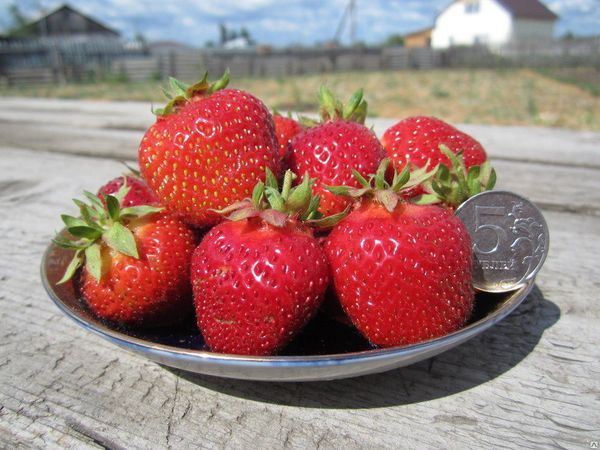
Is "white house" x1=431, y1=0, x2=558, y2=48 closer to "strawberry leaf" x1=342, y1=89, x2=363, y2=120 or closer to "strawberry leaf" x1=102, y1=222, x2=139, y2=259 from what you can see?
"strawberry leaf" x1=342, y1=89, x2=363, y2=120

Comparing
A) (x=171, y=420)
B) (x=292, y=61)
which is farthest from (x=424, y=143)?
(x=292, y=61)

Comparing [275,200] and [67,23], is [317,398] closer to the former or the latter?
[275,200]

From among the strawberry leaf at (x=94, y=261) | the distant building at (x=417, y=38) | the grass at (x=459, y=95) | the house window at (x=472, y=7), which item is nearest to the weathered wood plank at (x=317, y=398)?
the strawberry leaf at (x=94, y=261)

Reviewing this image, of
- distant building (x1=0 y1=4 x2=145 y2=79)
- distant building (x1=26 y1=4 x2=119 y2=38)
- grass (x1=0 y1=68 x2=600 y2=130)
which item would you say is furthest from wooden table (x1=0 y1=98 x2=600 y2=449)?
distant building (x1=26 y1=4 x2=119 y2=38)

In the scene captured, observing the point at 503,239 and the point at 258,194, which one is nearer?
the point at 258,194

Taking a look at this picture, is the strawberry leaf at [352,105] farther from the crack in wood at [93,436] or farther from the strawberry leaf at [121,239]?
the crack in wood at [93,436]
